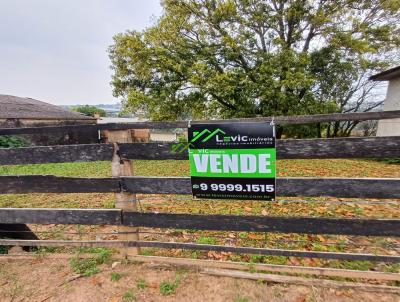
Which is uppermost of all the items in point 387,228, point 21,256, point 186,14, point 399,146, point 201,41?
point 186,14

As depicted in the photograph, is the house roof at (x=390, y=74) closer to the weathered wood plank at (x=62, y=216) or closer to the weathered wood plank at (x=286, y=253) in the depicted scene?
the weathered wood plank at (x=286, y=253)

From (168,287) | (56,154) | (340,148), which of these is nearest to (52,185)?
(56,154)

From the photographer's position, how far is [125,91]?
13.6m

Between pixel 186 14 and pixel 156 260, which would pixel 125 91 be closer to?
pixel 186 14

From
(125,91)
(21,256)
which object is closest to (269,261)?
(21,256)

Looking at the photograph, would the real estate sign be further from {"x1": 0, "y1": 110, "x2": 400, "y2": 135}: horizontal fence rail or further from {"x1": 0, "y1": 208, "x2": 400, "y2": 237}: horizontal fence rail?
{"x1": 0, "y1": 208, "x2": 400, "y2": 237}: horizontal fence rail

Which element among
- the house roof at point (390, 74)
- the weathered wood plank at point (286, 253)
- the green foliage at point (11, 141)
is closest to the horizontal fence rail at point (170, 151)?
the weathered wood plank at point (286, 253)

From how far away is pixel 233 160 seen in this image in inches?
88.2

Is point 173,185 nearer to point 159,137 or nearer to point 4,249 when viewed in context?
point 4,249

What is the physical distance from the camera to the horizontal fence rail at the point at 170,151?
1960mm

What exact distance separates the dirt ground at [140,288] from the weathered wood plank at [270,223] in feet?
1.73

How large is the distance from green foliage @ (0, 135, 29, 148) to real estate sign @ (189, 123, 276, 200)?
52.6 ft

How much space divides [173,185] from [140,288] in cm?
108

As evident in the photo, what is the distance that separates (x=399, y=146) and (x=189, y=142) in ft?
→ 5.91
